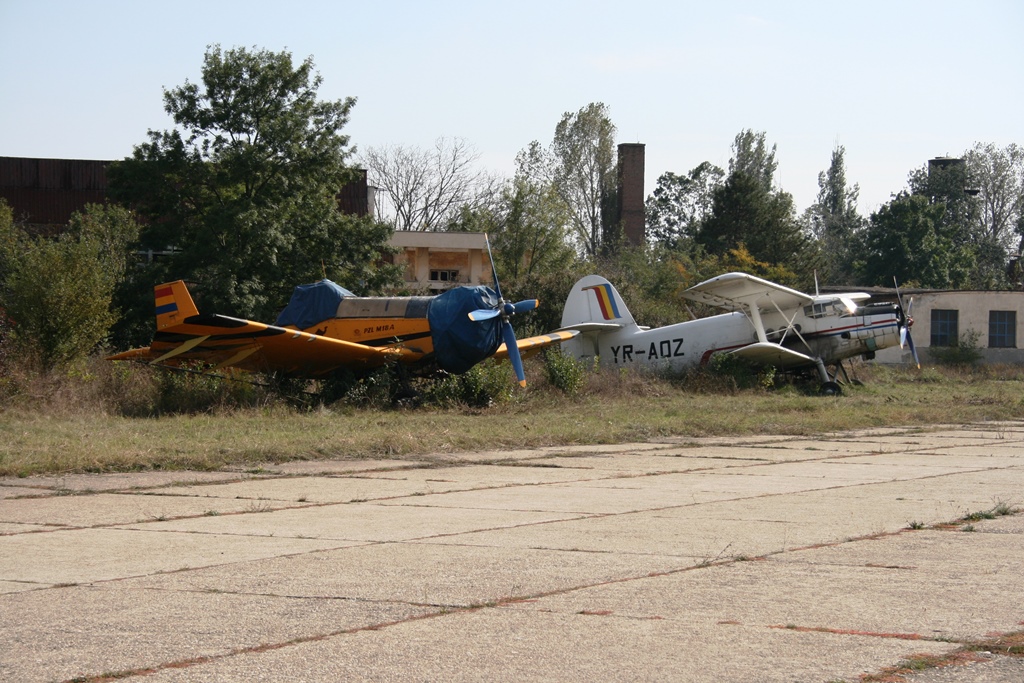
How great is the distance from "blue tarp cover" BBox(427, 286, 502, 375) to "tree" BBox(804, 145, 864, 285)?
2199 inches

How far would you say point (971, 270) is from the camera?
65.1m

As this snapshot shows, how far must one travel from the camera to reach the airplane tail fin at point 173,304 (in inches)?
659

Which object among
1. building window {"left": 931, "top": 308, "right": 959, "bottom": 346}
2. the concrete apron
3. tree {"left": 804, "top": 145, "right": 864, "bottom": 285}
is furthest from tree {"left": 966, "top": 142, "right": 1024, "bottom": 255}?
the concrete apron

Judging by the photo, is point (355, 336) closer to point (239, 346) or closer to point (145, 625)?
point (239, 346)

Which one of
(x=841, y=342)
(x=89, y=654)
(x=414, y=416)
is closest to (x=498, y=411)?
(x=414, y=416)

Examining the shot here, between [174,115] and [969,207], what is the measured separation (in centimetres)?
6519

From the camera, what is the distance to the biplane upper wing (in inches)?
611

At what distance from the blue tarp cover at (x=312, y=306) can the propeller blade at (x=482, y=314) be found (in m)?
2.40

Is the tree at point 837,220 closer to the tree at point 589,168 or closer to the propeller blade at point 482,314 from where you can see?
the tree at point 589,168

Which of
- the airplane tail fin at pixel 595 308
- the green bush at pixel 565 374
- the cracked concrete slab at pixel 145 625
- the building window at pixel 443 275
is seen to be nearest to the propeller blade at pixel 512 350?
the green bush at pixel 565 374

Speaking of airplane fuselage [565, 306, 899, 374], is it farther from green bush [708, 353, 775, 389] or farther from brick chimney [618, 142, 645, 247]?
brick chimney [618, 142, 645, 247]

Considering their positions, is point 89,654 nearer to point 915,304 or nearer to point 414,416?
point 414,416

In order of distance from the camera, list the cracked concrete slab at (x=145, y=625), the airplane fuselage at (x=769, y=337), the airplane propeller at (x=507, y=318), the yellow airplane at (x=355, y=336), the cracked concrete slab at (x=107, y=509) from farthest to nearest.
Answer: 1. the airplane fuselage at (x=769, y=337)
2. the airplane propeller at (x=507, y=318)
3. the yellow airplane at (x=355, y=336)
4. the cracked concrete slab at (x=107, y=509)
5. the cracked concrete slab at (x=145, y=625)

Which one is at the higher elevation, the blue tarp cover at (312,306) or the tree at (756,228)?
the tree at (756,228)
